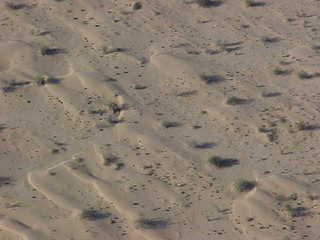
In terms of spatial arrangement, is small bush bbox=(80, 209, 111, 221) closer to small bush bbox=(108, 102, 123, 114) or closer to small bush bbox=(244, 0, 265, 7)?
small bush bbox=(108, 102, 123, 114)

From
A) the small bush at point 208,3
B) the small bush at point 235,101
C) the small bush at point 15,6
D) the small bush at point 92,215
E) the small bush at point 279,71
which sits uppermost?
the small bush at point 208,3

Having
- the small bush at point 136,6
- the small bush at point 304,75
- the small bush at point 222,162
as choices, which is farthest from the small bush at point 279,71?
the small bush at point 136,6

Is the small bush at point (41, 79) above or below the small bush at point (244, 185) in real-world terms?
above

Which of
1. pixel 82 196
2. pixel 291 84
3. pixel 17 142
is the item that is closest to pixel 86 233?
pixel 82 196

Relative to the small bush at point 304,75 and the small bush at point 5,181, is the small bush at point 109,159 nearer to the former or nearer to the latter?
the small bush at point 5,181

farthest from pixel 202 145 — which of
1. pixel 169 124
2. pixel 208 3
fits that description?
pixel 208 3

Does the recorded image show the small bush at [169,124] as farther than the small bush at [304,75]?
No

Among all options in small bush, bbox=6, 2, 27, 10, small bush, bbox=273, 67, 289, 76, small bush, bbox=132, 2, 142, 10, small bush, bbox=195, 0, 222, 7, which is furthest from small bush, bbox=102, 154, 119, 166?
small bush, bbox=6, 2, 27, 10

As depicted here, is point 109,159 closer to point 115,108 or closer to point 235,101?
point 115,108
